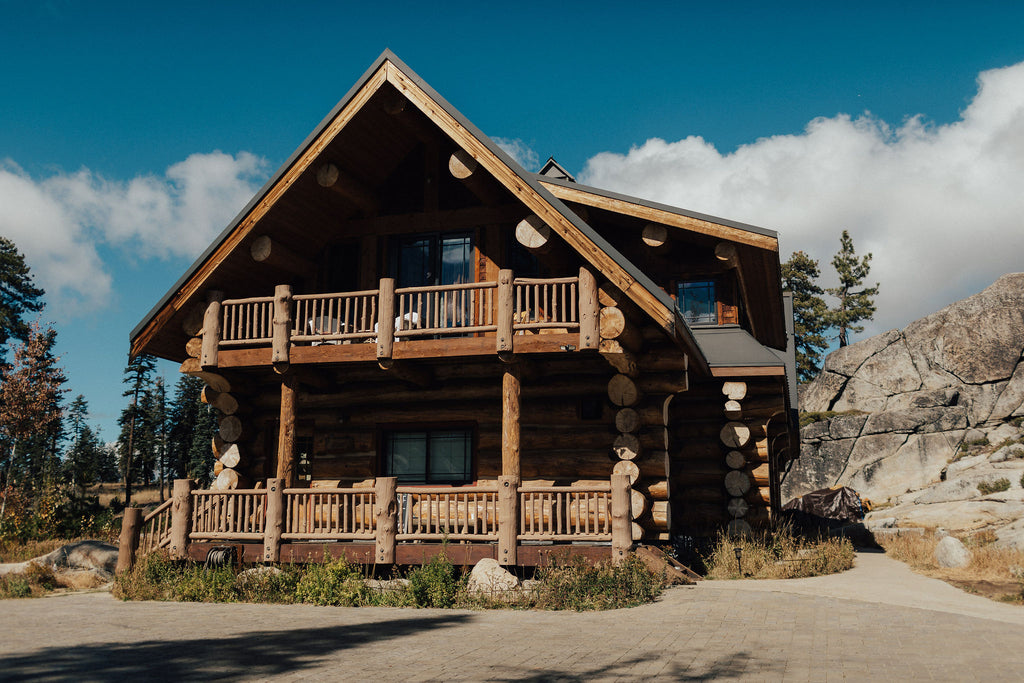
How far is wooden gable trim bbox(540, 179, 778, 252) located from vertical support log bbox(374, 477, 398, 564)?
6.41m

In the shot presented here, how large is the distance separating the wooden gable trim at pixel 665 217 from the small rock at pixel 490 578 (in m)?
7.08

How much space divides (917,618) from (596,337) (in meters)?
5.97

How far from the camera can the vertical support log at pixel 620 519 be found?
12000 millimetres

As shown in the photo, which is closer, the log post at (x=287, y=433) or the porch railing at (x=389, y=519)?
the porch railing at (x=389, y=519)

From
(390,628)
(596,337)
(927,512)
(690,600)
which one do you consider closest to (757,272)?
(596,337)

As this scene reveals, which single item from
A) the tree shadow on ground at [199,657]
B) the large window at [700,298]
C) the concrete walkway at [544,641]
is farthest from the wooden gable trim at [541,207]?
the tree shadow on ground at [199,657]

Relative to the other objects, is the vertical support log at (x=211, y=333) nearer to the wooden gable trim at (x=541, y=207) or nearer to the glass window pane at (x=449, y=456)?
the glass window pane at (x=449, y=456)

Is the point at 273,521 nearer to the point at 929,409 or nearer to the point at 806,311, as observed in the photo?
the point at 929,409

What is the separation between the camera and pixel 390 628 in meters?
9.33

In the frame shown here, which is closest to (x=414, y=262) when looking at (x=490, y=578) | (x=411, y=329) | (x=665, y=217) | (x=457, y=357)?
(x=411, y=329)

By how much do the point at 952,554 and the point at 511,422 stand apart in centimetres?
956

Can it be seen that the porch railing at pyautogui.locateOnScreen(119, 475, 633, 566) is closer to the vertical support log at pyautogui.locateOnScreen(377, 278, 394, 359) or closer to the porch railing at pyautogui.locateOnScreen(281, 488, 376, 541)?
the porch railing at pyautogui.locateOnScreen(281, 488, 376, 541)

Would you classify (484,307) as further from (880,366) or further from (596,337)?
(880,366)

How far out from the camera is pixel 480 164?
47.2ft
